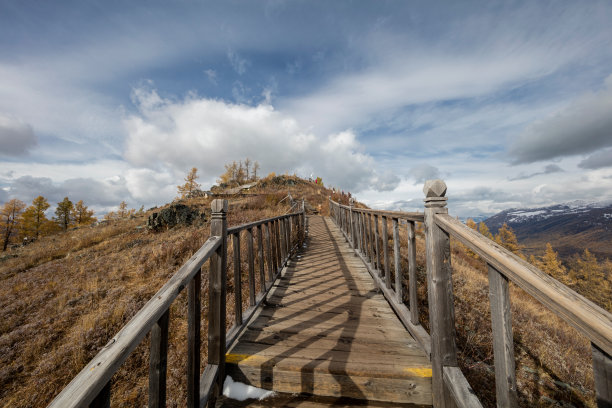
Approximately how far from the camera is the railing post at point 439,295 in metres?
1.86

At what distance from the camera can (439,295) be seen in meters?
1.89

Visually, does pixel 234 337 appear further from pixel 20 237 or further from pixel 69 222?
pixel 69 222

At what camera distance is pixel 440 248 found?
6.22ft

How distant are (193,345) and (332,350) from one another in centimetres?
140

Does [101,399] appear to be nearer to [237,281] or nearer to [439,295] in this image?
[237,281]

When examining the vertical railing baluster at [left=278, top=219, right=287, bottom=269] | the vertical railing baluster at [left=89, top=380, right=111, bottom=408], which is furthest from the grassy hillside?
the vertical railing baluster at [left=89, top=380, right=111, bottom=408]

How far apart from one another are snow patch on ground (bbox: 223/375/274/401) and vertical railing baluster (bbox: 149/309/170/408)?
878mm

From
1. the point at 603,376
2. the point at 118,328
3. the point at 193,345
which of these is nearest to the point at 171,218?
the point at 118,328

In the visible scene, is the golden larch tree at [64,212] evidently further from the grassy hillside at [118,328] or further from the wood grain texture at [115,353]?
the wood grain texture at [115,353]

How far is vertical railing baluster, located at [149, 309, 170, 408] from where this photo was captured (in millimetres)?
1353

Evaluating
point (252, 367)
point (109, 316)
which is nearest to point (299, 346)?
point (252, 367)

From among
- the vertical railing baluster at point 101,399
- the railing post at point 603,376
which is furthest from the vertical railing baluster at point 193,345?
the railing post at point 603,376

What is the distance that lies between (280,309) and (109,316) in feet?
11.9

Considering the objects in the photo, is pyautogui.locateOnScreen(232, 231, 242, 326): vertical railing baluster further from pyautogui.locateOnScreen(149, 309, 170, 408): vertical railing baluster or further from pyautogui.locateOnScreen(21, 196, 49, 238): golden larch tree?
pyautogui.locateOnScreen(21, 196, 49, 238): golden larch tree
